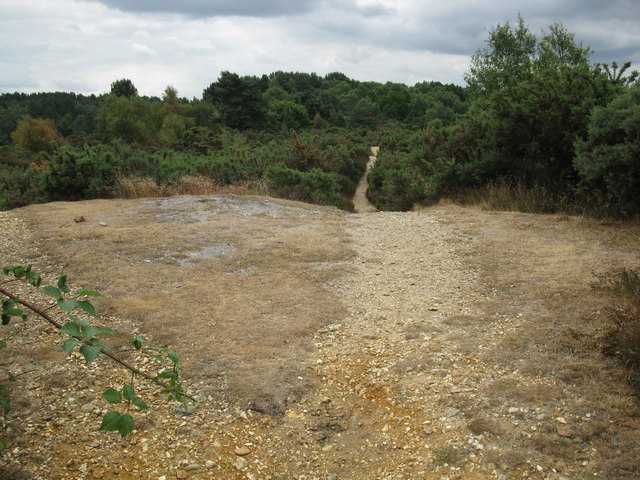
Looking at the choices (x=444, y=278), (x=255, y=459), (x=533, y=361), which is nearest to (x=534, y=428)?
(x=533, y=361)

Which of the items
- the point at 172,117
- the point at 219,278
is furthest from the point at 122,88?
the point at 219,278

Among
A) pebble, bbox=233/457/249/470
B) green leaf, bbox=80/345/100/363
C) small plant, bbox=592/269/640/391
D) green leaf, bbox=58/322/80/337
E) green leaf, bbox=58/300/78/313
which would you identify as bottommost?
pebble, bbox=233/457/249/470

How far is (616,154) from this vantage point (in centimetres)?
825

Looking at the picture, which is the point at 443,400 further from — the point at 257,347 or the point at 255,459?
the point at 257,347

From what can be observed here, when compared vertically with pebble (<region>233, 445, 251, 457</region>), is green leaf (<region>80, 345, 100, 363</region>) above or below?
above

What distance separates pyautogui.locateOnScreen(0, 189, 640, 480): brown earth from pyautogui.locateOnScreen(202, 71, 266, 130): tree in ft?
129

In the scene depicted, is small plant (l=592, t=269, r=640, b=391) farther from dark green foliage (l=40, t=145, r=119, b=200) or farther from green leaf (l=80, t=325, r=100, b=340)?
dark green foliage (l=40, t=145, r=119, b=200)

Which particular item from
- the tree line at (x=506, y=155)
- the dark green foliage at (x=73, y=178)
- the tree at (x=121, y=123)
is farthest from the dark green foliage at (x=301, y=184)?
the tree at (x=121, y=123)

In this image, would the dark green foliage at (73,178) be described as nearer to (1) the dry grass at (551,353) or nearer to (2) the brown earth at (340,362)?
(2) the brown earth at (340,362)

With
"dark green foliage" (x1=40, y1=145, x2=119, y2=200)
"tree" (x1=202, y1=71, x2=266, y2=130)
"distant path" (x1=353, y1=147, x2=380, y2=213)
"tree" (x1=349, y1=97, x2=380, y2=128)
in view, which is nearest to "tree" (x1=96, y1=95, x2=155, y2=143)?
"tree" (x1=202, y1=71, x2=266, y2=130)

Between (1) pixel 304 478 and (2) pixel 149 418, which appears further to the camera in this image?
(2) pixel 149 418

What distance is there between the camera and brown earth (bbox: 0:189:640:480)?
3.12m

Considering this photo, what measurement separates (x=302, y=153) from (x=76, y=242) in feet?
38.1

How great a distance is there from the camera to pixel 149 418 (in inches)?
139
